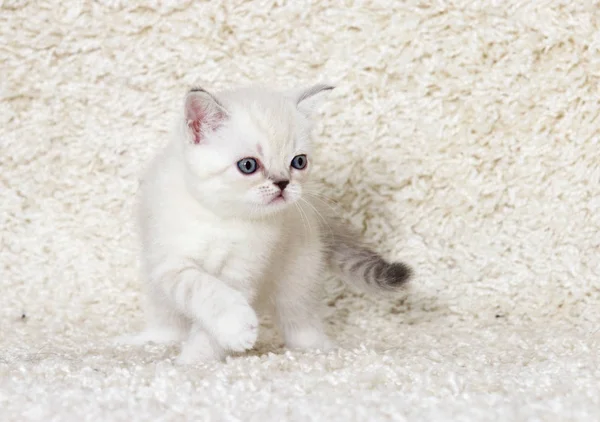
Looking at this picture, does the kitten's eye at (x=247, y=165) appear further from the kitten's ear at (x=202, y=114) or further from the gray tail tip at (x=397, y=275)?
the gray tail tip at (x=397, y=275)

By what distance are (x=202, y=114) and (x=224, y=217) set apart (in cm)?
19

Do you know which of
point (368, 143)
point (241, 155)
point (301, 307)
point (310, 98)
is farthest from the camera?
point (368, 143)

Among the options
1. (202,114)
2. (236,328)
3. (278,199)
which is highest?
(202,114)

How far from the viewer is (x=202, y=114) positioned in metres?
1.46

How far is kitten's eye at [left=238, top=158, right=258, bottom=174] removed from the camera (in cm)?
143

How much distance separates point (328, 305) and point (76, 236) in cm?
65

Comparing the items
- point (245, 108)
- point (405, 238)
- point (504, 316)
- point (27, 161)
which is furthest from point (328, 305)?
point (27, 161)

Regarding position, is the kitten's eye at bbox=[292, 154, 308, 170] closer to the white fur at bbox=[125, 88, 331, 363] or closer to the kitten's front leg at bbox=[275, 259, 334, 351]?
the white fur at bbox=[125, 88, 331, 363]

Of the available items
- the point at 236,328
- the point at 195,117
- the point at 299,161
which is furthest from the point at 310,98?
the point at 236,328

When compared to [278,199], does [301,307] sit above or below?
below

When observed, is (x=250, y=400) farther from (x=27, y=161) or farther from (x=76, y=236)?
(x=27, y=161)

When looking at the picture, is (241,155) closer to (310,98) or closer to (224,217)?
(224,217)

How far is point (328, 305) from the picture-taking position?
2.01 m

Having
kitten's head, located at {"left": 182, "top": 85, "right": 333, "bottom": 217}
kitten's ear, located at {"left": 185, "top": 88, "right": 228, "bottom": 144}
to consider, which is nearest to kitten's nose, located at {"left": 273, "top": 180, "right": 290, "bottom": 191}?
kitten's head, located at {"left": 182, "top": 85, "right": 333, "bottom": 217}
